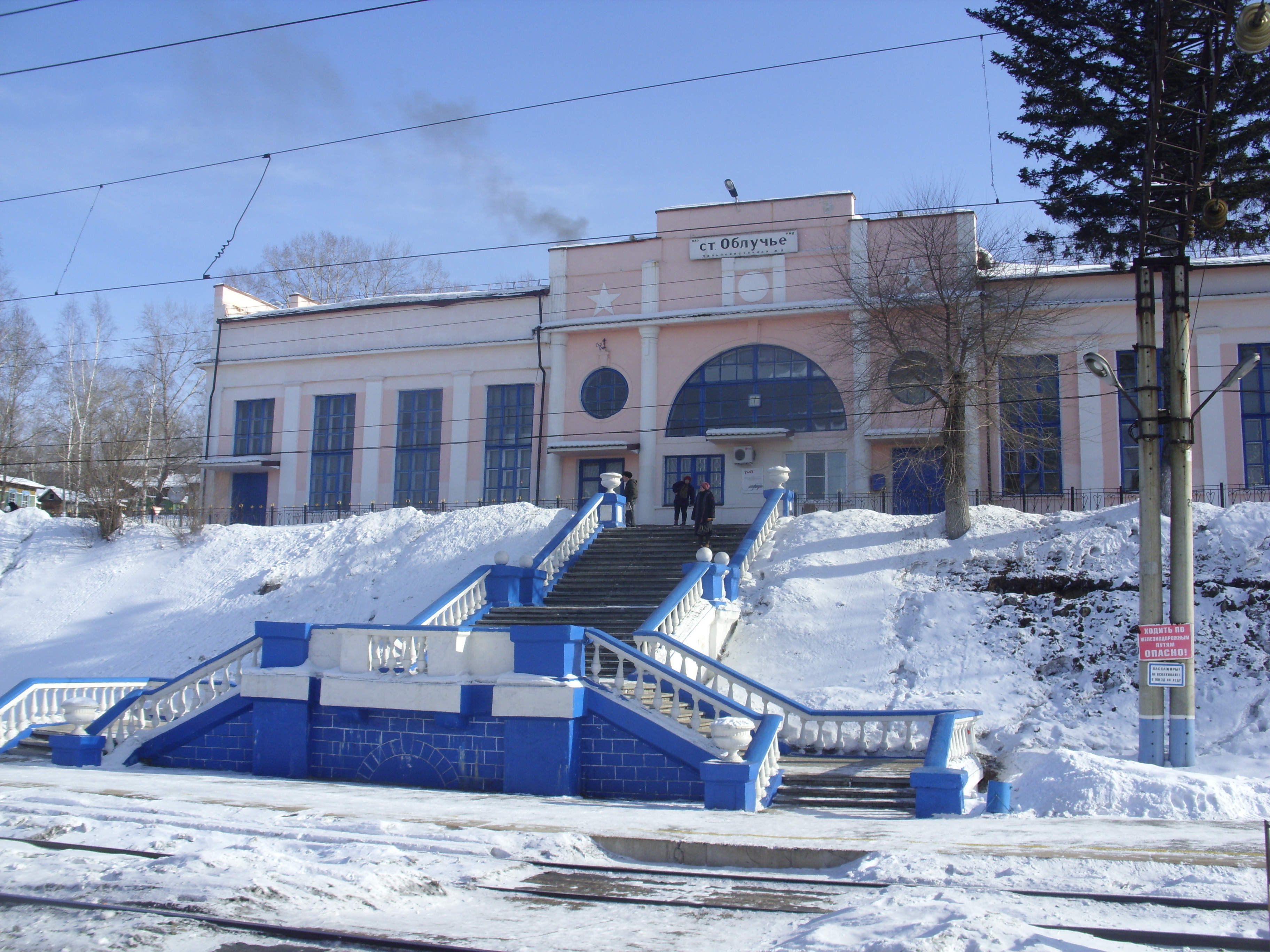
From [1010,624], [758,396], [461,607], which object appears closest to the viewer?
[1010,624]

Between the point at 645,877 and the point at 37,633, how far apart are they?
68.2ft

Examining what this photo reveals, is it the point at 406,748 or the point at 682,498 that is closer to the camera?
the point at 406,748

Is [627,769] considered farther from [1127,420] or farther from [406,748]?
[1127,420]

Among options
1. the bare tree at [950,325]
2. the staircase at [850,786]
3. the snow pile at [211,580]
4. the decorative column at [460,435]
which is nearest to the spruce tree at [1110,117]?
the bare tree at [950,325]

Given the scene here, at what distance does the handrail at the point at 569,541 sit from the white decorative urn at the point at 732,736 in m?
8.97

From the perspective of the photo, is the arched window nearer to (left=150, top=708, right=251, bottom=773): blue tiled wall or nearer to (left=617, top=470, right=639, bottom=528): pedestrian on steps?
(left=617, top=470, right=639, bottom=528): pedestrian on steps

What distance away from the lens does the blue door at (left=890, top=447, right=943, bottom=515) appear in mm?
25203

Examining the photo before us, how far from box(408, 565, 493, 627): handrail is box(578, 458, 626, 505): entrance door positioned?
9.47 m

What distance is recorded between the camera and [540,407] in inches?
1158

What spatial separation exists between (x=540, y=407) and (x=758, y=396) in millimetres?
6016

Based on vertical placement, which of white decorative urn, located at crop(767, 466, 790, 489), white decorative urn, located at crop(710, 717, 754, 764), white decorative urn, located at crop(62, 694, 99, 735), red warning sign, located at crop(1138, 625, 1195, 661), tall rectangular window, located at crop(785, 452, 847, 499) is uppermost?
tall rectangular window, located at crop(785, 452, 847, 499)

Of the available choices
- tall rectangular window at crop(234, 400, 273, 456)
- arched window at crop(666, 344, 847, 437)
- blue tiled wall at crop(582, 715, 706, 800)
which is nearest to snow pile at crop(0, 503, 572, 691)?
tall rectangular window at crop(234, 400, 273, 456)

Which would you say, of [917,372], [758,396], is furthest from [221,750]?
[758,396]

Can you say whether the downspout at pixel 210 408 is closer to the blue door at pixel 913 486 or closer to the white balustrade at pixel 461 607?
the white balustrade at pixel 461 607
